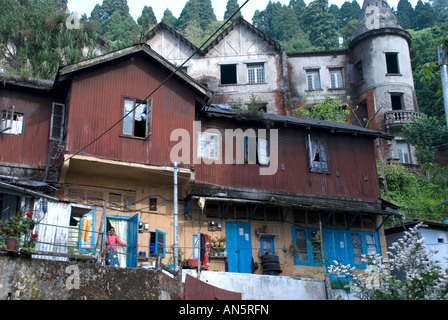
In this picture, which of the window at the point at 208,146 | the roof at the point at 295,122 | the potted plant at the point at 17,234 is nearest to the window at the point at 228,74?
the roof at the point at 295,122

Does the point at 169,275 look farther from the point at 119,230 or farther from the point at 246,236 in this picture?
the point at 246,236

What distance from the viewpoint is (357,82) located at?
45219 millimetres

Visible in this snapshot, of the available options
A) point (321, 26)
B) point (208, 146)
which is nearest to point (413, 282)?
point (208, 146)

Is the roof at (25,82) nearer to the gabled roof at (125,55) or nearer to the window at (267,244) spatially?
the gabled roof at (125,55)

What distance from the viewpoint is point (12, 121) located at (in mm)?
21188

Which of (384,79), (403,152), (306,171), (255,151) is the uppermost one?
(384,79)

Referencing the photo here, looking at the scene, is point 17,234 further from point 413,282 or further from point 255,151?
point 255,151

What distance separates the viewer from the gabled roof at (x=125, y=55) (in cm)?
2109

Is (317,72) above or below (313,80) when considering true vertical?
above

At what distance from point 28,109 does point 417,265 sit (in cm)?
1549

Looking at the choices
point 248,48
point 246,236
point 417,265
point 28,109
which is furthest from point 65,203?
point 248,48

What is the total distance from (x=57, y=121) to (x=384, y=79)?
96.5 feet

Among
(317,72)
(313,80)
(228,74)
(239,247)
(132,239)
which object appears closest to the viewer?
(132,239)

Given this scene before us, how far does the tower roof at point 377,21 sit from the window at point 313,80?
4243 millimetres
